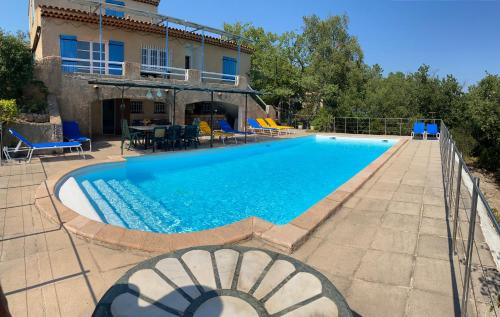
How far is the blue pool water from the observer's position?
693cm

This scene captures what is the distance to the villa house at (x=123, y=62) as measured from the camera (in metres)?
13.8

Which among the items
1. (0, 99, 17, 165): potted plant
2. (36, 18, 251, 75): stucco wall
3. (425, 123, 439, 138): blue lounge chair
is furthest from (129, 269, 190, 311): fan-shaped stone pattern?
(425, 123, 439, 138): blue lounge chair

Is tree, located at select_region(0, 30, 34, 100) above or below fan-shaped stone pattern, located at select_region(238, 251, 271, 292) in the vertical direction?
above

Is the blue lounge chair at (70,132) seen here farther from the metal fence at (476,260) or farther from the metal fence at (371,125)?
the metal fence at (371,125)

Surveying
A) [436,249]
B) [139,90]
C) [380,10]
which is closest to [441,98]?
[380,10]

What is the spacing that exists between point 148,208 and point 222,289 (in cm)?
507

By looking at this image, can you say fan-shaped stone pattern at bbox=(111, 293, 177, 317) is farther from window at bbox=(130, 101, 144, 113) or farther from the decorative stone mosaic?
window at bbox=(130, 101, 144, 113)

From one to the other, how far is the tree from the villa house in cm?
136

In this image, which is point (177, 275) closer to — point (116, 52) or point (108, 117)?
point (108, 117)

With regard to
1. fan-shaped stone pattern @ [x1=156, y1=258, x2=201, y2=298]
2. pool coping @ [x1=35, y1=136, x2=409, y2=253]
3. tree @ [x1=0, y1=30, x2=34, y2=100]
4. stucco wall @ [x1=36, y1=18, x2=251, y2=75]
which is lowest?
pool coping @ [x1=35, y1=136, x2=409, y2=253]

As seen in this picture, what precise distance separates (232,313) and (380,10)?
109 feet

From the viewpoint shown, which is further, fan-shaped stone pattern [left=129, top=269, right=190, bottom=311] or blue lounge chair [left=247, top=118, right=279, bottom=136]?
blue lounge chair [left=247, top=118, right=279, bottom=136]

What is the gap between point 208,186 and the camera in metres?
9.29

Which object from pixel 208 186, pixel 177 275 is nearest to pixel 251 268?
pixel 177 275
